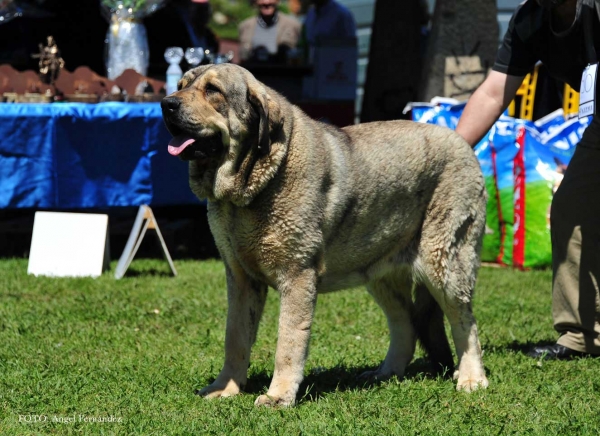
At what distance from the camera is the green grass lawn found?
377cm

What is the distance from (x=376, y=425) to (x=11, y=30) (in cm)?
731

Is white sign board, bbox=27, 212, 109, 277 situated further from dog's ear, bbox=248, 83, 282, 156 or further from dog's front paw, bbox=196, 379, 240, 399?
dog's ear, bbox=248, 83, 282, 156

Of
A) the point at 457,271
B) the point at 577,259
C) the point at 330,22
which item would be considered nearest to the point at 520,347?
the point at 577,259

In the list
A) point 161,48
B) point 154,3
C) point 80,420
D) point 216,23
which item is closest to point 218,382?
point 80,420

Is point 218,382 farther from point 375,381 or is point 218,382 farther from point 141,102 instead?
point 141,102

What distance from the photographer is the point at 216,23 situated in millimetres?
29234

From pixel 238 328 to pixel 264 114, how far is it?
104cm

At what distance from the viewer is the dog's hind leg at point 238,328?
4.12 metres

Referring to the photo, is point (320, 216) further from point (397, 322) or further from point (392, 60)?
point (392, 60)

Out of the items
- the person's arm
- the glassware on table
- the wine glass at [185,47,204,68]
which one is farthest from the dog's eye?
the wine glass at [185,47,204,68]

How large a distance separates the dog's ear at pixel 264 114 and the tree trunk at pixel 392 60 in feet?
21.9

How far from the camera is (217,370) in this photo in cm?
465

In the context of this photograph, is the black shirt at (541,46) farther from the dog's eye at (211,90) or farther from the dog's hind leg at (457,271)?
the dog's eye at (211,90)

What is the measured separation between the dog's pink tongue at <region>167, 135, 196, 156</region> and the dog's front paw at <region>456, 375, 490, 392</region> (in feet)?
5.94
